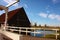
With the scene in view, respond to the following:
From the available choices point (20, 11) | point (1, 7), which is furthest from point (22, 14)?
point (1, 7)

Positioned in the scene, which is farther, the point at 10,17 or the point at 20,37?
the point at 10,17

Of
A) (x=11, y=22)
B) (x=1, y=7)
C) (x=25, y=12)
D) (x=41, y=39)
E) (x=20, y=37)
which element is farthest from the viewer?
(x=25, y=12)

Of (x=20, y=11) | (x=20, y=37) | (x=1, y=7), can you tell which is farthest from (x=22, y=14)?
(x=20, y=37)

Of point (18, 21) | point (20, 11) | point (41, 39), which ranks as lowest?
point (41, 39)

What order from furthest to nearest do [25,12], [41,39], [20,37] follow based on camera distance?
[25,12]
[20,37]
[41,39]

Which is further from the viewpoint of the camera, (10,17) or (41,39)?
(10,17)

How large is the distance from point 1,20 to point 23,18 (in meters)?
5.63

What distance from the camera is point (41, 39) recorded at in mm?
11492

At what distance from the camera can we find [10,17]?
3941 centimetres

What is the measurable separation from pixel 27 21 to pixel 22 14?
2306 mm

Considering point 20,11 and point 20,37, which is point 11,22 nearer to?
point 20,11

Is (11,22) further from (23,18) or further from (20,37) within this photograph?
(20,37)

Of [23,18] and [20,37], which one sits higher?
[23,18]

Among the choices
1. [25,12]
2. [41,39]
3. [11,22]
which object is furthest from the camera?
[25,12]
